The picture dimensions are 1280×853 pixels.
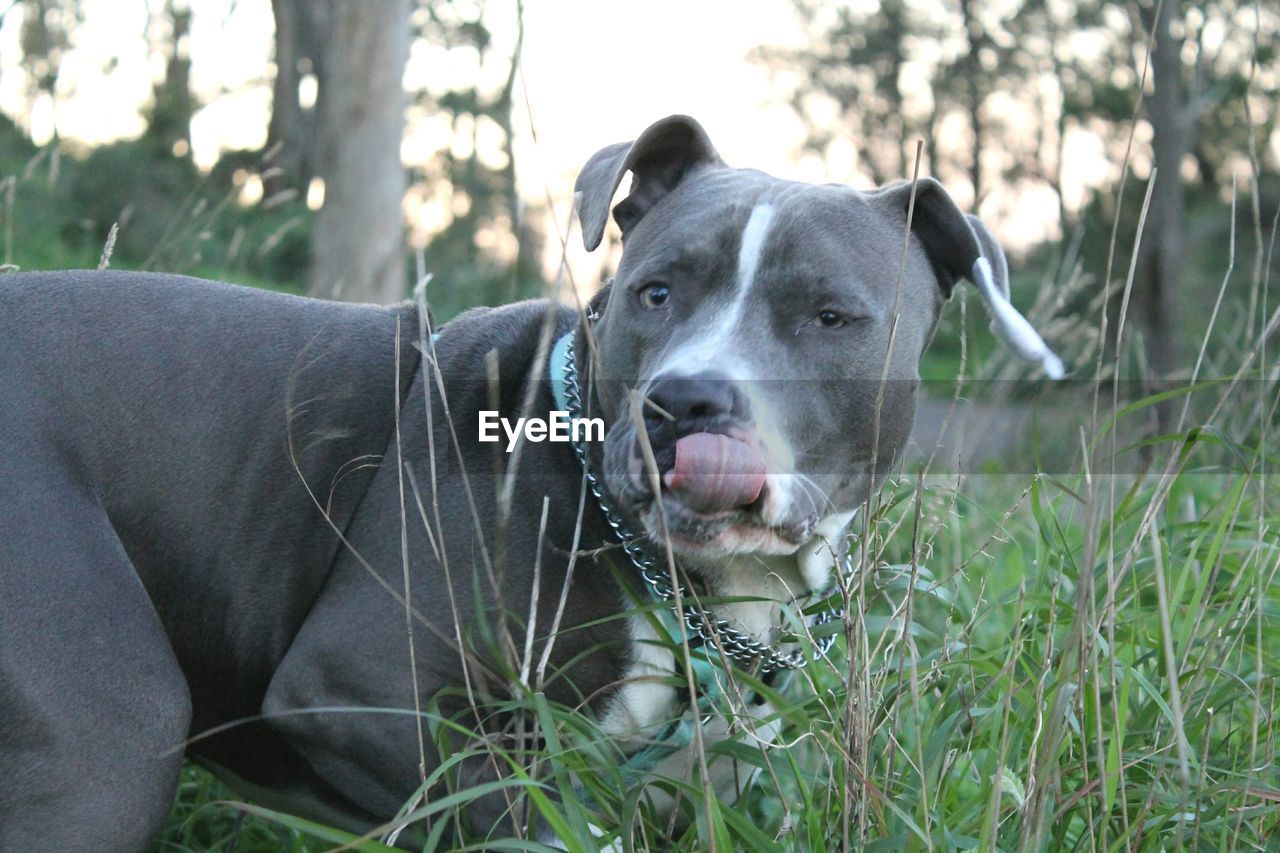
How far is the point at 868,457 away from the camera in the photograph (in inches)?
98.7

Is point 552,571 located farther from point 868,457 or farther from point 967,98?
point 967,98

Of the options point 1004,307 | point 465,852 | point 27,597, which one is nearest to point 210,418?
point 27,597

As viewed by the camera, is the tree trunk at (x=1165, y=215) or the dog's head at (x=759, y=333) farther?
the tree trunk at (x=1165, y=215)

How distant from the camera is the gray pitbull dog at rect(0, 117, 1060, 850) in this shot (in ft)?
7.08

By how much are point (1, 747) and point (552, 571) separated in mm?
988

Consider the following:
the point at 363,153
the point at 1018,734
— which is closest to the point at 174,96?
the point at 363,153

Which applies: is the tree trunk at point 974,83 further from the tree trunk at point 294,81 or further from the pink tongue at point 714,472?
the pink tongue at point 714,472

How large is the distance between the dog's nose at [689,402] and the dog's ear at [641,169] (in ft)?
1.95

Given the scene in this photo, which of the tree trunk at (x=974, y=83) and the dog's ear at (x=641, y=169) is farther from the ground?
the dog's ear at (x=641, y=169)

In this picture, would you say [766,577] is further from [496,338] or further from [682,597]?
[496,338]

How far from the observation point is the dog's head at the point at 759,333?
214 cm

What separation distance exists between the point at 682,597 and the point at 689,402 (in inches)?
17.2

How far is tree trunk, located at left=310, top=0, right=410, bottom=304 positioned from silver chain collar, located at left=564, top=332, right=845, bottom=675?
462 cm

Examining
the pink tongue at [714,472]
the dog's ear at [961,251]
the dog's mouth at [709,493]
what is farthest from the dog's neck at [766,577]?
the dog's ear at [961,251]
